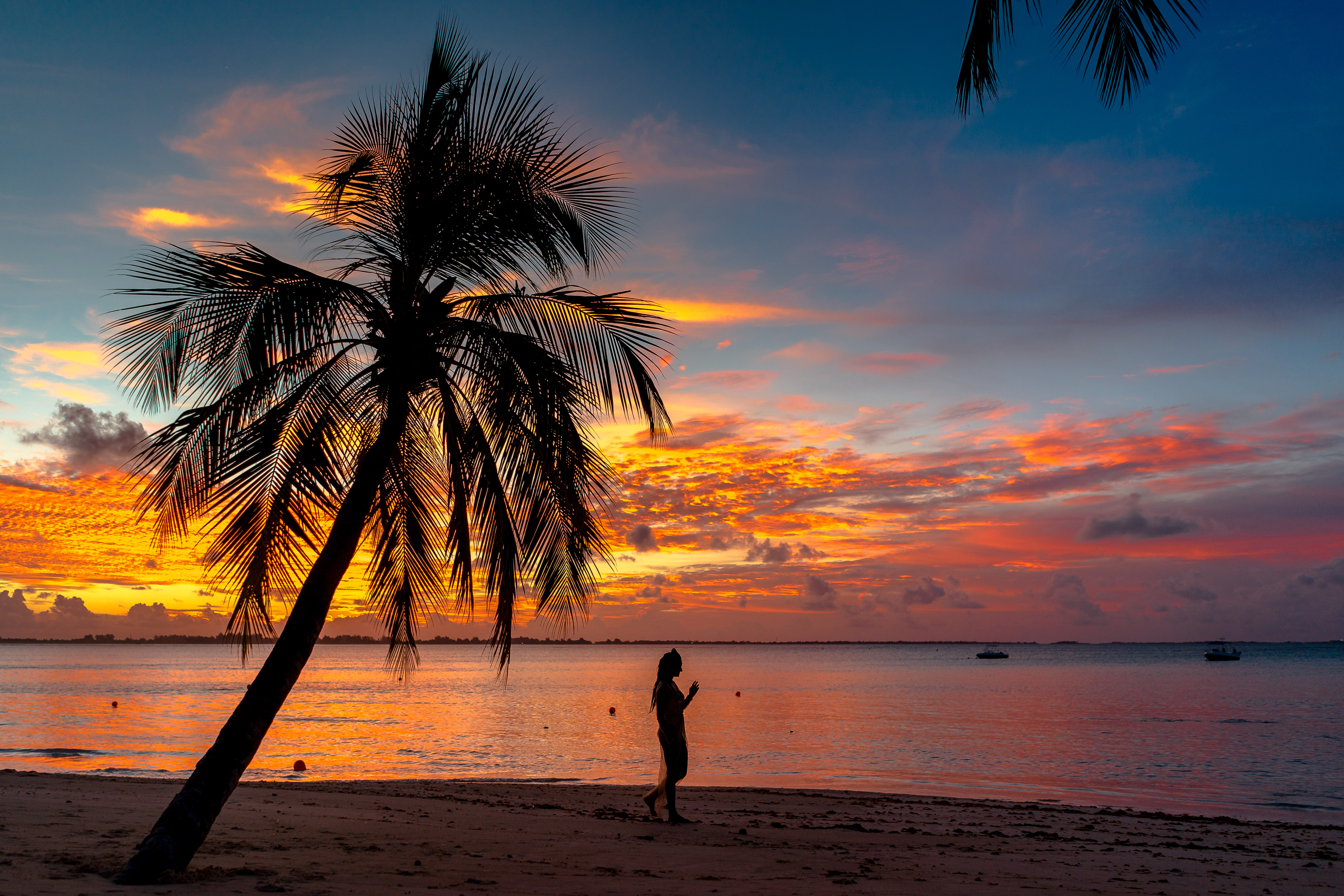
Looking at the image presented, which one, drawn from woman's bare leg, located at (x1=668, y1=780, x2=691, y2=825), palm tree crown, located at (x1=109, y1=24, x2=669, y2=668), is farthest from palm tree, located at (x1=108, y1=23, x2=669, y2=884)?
woman's bare leg, located at (x1=668, y1=780, x2=691, y2=825)

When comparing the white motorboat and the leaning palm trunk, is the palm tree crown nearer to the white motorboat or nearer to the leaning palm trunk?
the leaning palm trunk

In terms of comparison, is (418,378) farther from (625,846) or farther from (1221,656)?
(1221,656)

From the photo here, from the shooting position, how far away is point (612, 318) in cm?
770

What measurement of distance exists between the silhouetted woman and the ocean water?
27.4 ft

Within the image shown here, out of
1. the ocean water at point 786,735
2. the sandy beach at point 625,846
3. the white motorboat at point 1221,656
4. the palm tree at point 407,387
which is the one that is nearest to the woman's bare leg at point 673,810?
the sandy beach at point 625,846

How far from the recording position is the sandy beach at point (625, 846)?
6.79 m

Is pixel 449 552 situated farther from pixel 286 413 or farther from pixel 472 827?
pixel 472 827

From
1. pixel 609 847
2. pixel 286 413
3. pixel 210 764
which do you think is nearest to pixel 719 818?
pixel 609 847

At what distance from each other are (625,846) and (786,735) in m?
22.3

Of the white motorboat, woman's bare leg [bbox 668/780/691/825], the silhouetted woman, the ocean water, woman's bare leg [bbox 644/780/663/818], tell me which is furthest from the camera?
the white motorboat

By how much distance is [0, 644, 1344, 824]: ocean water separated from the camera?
2000 cm

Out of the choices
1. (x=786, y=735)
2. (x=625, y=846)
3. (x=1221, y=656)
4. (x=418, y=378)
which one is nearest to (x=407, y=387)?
(x=418, y=378)

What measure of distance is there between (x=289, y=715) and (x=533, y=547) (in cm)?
3452

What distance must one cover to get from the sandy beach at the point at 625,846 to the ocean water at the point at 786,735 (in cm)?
518
